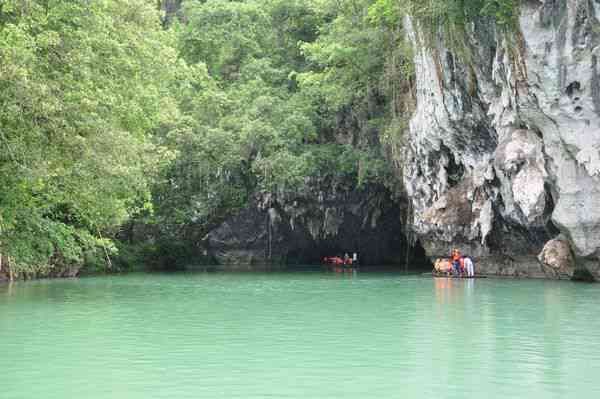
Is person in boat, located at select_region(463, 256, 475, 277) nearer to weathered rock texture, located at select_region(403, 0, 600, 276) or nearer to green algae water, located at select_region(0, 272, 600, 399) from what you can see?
weathered rock texture, located at select_region(403, 0, 600, 276)

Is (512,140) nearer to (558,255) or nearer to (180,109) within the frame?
(558,255)

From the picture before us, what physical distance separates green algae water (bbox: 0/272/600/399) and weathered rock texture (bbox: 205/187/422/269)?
21.2 m

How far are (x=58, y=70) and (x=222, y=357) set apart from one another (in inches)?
418

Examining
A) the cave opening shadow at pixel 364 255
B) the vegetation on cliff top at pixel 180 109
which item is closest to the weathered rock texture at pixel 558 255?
the vegetation on cliff top at pixel 180 109

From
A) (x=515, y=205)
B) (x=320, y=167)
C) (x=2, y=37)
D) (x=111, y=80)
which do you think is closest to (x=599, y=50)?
(x=515, y=205)

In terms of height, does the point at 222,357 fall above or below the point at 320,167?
below

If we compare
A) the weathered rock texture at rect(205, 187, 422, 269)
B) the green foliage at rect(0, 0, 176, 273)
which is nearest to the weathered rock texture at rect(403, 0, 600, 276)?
the weathered rock texture at rect(205, 187, 422, 269)

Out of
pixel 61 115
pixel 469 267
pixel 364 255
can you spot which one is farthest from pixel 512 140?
pixel 364 255

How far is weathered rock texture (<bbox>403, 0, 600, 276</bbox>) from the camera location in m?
22.8

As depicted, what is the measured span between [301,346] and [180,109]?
3078 cm

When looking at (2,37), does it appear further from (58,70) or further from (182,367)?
(182,367)

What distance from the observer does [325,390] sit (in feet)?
28.1

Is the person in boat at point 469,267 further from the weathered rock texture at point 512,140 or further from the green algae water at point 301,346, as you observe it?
the green algae water at point 301,346

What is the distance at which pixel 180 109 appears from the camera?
4122 centimetres
